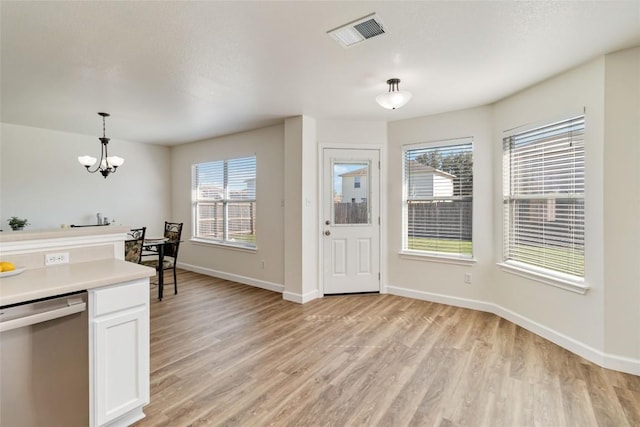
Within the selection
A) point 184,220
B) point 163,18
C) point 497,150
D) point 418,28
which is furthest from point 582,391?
point 184,220

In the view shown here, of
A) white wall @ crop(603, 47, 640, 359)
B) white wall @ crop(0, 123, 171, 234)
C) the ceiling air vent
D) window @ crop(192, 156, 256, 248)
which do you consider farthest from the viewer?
window @ crop(192, 156, 256, 248)

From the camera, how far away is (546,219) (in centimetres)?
308

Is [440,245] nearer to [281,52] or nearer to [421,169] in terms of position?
[421,169]

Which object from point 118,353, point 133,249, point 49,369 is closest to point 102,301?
point 118,353

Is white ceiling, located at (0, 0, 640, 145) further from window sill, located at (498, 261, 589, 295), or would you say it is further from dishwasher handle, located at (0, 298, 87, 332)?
window sill, located at (498, 261, 589, 295)

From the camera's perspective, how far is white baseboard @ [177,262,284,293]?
15.5 ft

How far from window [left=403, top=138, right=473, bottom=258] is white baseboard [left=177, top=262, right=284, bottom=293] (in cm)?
205

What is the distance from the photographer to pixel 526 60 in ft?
8.45

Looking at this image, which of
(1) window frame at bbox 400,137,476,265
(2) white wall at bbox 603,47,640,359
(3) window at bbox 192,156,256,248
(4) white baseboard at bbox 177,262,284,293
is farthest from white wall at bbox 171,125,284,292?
(2) white wall at bbox 603,47,640,359

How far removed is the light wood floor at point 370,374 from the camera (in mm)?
1939

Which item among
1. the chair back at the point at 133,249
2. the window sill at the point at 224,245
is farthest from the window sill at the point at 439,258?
the chair back at the point at 133,249

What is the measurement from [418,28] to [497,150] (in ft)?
7.01

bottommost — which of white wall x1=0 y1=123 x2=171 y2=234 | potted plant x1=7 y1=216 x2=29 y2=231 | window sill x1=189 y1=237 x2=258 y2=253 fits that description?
window sill x1=189 y1=237 x2=258 y2=253

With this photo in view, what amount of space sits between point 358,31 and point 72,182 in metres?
5.33
